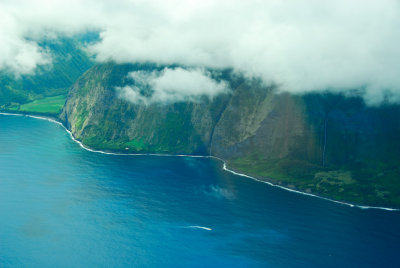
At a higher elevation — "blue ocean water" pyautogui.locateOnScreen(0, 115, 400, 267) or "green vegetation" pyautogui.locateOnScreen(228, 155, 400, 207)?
"green vegetation" pyautogui.locateOnScreen(228, 155, 400, 207)

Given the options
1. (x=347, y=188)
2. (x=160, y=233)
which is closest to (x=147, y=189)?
(x=160, y=233)

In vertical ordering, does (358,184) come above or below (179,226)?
above

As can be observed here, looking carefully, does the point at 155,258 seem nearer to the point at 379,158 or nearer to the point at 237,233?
the point at 237,233

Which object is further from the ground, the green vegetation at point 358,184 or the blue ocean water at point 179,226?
the green vegetation at point 358,184

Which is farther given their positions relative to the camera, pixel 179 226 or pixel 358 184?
pixel 358 184

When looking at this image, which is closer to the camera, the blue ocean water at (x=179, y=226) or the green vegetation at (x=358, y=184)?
the blue ocean water at (x=179, y=226)

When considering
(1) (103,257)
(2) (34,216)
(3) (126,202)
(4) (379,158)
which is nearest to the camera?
(1) (103,257)

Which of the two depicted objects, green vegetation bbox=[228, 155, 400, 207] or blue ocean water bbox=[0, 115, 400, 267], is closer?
blue ocean water bbox=[0, 115, 400, 267]

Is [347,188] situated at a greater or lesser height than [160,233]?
greater
